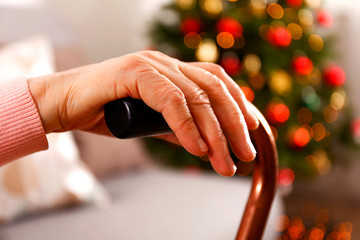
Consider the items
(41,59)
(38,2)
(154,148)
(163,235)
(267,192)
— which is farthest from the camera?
(154,148)

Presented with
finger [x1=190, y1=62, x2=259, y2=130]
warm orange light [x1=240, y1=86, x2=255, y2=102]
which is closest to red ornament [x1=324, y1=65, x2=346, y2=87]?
warm orange light [x1=240, y1=86, x2=255, y2=102]

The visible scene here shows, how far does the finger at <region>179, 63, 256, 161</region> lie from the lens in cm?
45

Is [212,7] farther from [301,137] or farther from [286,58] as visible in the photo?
[301,137]

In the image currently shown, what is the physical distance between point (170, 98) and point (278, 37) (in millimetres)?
1876

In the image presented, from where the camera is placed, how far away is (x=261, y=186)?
489 mm

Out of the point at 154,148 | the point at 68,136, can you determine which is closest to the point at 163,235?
the point at 68,136

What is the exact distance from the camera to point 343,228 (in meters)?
2.43

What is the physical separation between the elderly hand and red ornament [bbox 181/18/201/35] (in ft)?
6.07

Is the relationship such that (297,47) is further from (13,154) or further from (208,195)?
(13,154)

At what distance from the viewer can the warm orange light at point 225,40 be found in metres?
2.31

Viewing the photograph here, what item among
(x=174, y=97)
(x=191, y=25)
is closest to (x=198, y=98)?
(x=174, y=97)

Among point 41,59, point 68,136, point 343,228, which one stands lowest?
point 343,228

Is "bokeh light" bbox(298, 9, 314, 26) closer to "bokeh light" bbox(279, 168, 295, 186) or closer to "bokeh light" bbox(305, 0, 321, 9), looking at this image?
"bokeh light" bbox(305, 0, 321, 9)

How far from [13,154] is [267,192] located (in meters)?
0.29
